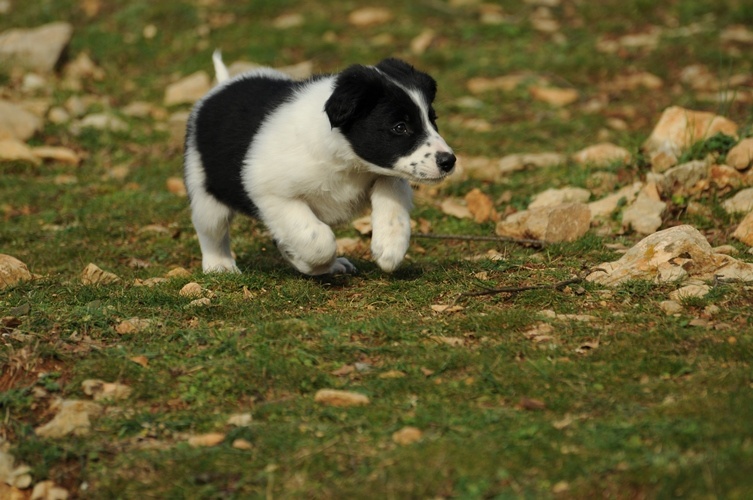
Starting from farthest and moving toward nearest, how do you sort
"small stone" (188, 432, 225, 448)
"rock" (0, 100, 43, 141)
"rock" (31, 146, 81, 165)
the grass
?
"rock" (0, 100, 43, 141) < "rock" (31, 146, 81, 165) < "small stone" (188, 432, 225, 448) < the grass

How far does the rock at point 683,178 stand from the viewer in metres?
6.69

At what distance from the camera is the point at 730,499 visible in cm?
314

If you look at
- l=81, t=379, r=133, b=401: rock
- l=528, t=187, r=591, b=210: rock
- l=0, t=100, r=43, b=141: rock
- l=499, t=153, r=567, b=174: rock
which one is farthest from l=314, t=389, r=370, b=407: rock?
l=0, t=100, r=43, b=141: rock

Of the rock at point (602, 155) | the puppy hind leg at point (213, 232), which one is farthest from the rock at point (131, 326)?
the rock at point (602, 155)

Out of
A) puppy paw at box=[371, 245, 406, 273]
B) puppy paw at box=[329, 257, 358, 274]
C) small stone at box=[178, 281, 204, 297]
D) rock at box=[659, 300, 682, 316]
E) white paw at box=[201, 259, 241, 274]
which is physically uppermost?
puppy paw at box=[371, 245, 406, 273]

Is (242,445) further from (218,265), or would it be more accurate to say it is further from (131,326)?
(218,265)

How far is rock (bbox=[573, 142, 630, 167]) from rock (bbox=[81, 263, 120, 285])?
362cm

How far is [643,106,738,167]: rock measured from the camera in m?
7.11

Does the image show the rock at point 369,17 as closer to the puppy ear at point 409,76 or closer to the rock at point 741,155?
the rock at point 741,155

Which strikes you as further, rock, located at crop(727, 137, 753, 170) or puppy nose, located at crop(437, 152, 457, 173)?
Result: rock, located at crop(727, 137, 753, 170)

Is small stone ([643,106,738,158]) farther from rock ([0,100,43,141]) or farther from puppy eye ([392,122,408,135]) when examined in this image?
rock ([0,100,43,141])

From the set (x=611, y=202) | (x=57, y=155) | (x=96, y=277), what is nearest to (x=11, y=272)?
(x=96, y=277)

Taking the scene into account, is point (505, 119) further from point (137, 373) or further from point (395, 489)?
point (395, 489)

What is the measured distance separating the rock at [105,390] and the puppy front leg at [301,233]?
138 centimetres
